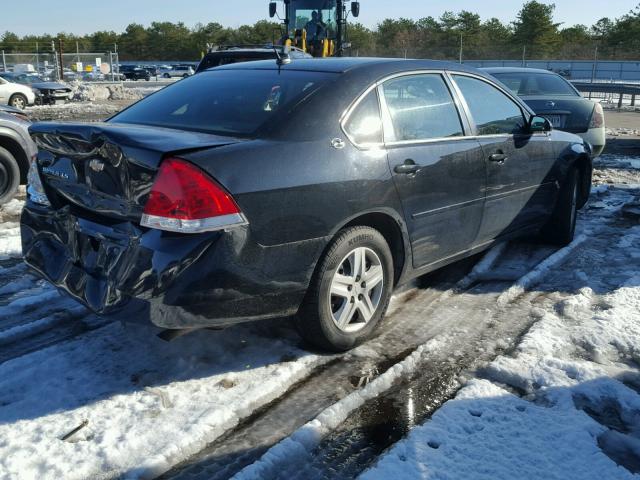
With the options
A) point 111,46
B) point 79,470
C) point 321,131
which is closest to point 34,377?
point 79,470

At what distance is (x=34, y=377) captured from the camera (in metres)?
3.20

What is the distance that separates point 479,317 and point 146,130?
2.41 meters

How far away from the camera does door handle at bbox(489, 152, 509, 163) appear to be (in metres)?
4.44

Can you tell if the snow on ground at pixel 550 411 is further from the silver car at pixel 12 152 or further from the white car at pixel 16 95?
the white car at pixel 16 95

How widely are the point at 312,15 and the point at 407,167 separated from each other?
51.0 ft

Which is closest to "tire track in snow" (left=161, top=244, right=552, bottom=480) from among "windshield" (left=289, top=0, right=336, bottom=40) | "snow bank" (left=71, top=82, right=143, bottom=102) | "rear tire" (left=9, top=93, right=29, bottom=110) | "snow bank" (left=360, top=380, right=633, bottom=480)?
"snow bank" (left=360, top=380, right=633, bottom=480)

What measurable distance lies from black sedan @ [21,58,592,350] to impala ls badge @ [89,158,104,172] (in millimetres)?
12

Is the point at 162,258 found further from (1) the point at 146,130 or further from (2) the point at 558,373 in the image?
(2) the point at 558,373

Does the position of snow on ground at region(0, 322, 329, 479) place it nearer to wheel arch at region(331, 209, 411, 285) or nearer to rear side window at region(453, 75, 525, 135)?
wheel arch at region(331, 209, 411, 285)

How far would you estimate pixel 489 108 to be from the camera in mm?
4652

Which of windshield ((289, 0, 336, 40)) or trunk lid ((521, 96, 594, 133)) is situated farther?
windshield ((289, 0, 336, 40))

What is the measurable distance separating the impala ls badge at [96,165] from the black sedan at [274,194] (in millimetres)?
12

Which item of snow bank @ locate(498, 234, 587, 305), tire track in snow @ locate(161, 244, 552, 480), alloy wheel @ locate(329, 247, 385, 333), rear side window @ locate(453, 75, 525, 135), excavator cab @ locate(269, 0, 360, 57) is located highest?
excavator cab @ locate(269, 0, 360, 57)

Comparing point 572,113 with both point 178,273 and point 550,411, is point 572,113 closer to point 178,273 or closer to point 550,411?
point 550,411
